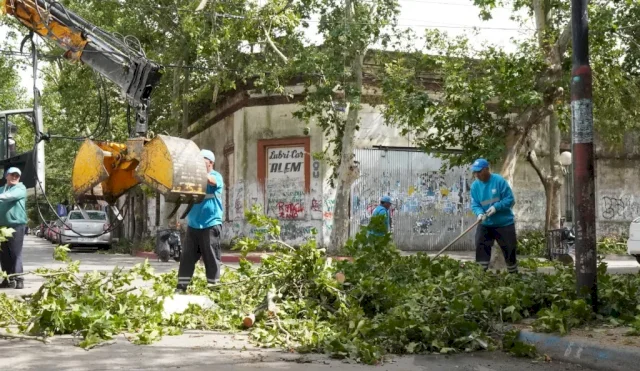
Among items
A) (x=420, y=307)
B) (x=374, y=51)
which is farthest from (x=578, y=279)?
(x=374, y=51)

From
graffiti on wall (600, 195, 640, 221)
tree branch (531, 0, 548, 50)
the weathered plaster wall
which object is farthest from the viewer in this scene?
graffiti on wall (600, 195, 640, 221)

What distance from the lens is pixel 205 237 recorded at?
28.9ft

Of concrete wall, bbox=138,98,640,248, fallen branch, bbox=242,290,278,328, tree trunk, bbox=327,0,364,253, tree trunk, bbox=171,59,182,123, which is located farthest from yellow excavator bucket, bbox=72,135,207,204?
tree trunk, bbox=171,59,182,123

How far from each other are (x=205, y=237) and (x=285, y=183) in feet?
54.0

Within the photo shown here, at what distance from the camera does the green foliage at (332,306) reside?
21.9ft

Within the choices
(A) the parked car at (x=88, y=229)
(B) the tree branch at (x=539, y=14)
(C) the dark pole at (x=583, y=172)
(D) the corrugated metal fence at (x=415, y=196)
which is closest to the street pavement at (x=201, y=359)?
(C) the dark pole at (x=583, y=172)

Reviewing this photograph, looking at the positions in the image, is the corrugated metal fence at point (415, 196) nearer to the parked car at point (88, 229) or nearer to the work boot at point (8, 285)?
the parked car at point (88, 229)

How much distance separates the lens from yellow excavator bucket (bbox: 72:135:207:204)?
24.5ft

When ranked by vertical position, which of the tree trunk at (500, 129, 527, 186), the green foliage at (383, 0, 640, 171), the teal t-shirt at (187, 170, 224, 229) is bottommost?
the teal t-shirt at (187, 170, 224, 229)

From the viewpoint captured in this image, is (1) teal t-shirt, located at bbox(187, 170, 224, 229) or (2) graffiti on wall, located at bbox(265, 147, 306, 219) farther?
(2) graffiti on wall, located at bbox(265, 147, 306, 219)

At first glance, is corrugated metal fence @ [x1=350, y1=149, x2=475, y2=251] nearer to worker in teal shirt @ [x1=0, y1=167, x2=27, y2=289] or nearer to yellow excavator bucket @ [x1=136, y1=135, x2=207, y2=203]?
worker in teal shirt @ [x1=0, y1=167, x2=27, y2=289]

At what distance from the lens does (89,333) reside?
665cm

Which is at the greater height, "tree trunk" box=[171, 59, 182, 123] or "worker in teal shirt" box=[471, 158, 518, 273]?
"tree trunk" box=[171, 59, 182, 123]

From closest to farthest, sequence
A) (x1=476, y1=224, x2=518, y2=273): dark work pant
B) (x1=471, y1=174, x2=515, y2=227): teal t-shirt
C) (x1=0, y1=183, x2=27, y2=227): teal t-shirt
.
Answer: (x1=476, y1=224, x2=518, y2=273): dark work pant, (x1=471, y1=174, x2=515, y2=227): teal t-shirt, (x1=0, y1=183, x2=27, y2=227): teal t-shirt
